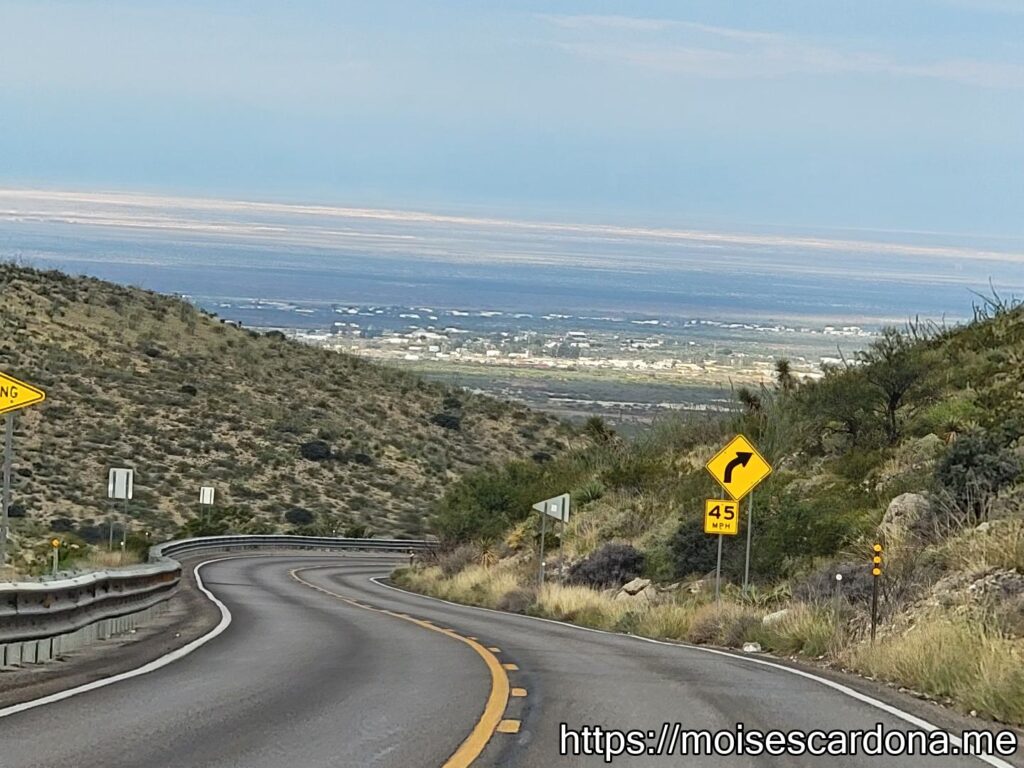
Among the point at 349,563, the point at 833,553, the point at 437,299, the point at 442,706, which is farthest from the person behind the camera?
the point at 437,299

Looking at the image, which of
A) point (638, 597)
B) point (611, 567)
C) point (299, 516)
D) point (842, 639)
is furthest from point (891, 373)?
point (299, 516)

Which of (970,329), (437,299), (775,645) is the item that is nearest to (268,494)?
(970,329)

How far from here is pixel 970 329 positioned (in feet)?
130

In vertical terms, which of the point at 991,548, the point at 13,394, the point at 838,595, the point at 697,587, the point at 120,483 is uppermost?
the point at 13,394

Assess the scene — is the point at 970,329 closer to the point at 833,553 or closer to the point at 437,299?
the point at 833,553

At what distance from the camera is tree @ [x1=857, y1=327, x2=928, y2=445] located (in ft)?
106

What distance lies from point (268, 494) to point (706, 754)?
60484 millimetres

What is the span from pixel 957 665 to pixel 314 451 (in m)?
61.6

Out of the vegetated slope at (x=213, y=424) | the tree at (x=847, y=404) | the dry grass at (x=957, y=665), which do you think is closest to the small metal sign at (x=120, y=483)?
the vegetated slope at (x=213, y=424)

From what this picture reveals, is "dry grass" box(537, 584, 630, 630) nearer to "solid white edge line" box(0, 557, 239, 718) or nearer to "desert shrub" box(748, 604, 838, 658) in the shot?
"desert shrub" box(748, 604, 838, 658)

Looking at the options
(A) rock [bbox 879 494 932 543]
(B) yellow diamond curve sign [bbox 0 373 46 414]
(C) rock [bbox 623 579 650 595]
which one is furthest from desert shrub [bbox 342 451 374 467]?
(B) yellow diamond curve sign [bbox 0 373 46 414]

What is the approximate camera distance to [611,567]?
31797mm

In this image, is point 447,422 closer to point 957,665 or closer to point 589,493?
point 589,493

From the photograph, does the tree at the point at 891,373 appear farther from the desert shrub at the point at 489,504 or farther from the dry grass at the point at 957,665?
the dry grass at the point at 957,665
